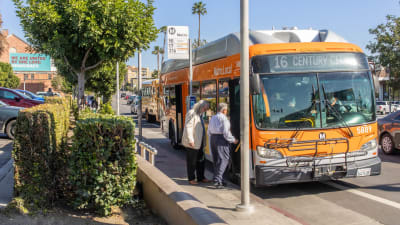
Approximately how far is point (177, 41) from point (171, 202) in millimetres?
6928

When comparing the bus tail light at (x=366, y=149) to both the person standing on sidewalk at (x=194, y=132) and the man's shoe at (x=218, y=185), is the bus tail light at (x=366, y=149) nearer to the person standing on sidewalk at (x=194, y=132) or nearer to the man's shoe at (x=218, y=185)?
the man's shoe at (x=218, y=185)

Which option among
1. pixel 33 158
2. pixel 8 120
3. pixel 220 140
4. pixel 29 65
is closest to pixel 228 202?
pixel 220 140

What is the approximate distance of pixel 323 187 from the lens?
8.27 meters

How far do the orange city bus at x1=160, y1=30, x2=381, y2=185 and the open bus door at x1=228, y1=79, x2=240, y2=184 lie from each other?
2.98 ft

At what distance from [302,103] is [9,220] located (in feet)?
17.0

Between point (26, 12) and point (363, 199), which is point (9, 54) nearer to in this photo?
point (26, 12)

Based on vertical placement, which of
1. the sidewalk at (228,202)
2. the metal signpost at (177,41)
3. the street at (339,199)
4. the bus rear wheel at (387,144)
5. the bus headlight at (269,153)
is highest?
the metal signpost at (177,41)

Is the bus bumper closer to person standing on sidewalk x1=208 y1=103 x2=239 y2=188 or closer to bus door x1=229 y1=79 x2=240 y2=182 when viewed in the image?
person standing on sidewalk x1=208 y1=103 x2=239 y2=188

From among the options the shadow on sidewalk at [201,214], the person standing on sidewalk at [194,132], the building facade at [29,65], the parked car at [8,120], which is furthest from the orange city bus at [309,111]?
the building facade at [29,65]

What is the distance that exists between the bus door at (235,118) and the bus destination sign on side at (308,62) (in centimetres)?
98

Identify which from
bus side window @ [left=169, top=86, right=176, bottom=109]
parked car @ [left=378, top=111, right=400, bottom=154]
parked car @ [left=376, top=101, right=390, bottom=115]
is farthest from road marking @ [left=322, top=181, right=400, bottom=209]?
parked car @ [left=376, top=101, right=390, bottom=115]

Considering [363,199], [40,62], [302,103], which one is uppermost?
[40,62]

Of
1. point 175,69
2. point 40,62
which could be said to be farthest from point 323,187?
point 40,62

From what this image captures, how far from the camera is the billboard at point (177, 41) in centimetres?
1120
